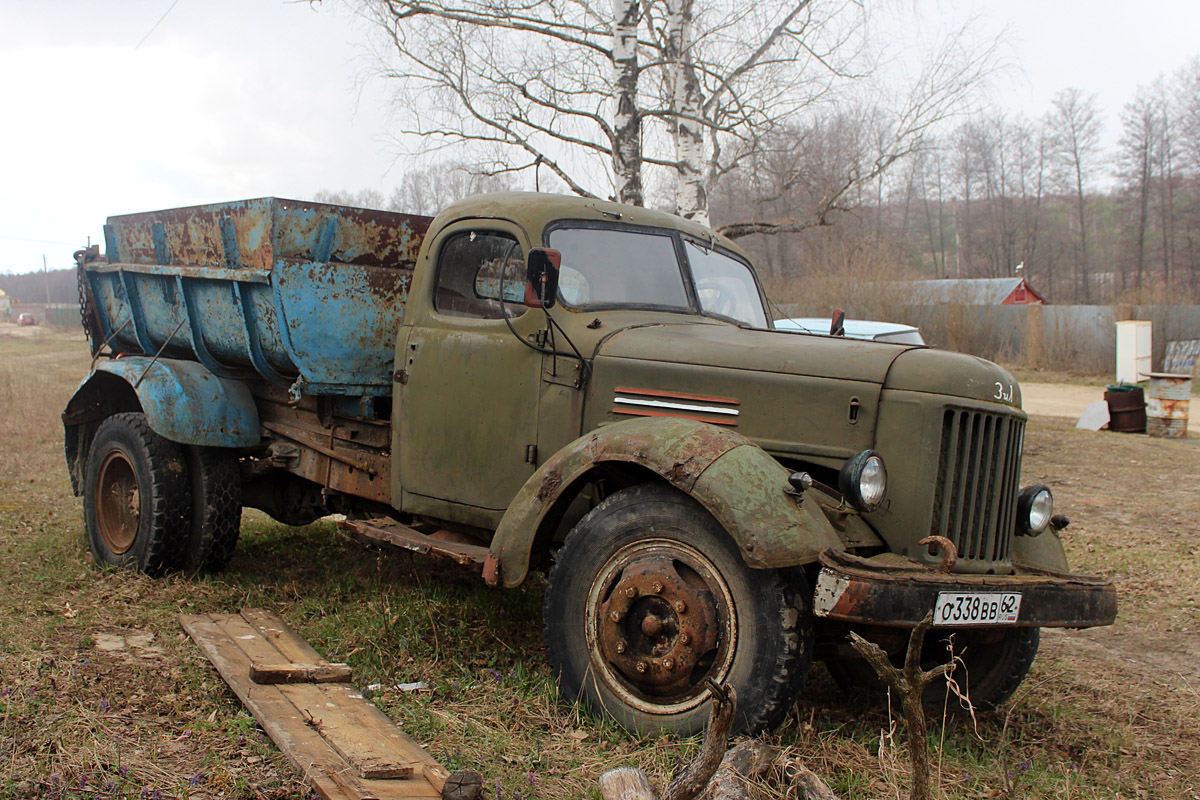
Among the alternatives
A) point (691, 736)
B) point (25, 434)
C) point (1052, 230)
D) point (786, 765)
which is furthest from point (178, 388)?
point (1052, 230)

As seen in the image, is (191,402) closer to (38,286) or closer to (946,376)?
(946,376)

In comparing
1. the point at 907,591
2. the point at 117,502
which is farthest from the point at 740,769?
the point at 117,502

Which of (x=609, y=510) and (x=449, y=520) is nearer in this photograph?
(x=609, y=510)

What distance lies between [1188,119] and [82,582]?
1738 inches

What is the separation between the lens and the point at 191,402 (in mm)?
5273

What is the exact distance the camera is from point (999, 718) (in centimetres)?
388

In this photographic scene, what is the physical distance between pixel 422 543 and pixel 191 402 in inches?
72.0

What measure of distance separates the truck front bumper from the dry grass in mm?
480

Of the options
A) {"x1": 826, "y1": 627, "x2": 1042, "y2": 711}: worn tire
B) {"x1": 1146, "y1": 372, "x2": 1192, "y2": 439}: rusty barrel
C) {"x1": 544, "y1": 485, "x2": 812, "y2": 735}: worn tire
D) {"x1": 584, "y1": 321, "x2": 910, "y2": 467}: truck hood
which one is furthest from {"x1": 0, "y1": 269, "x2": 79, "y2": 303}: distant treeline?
{"x1": 826, "y1": 627, "x2": 1042, "y2": 711}: worn tire

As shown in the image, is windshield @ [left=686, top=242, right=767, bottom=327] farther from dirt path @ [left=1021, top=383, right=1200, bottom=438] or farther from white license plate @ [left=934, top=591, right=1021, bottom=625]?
dirt path @ [left=1021, top=383, right=1200, bottom=438]

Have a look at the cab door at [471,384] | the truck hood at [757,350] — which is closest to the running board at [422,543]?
the cab door at [471,384]

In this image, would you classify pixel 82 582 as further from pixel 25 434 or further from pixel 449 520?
pixel 25 434

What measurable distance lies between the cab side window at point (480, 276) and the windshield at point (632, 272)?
22 centimetres

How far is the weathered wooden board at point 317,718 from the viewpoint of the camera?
294cm
